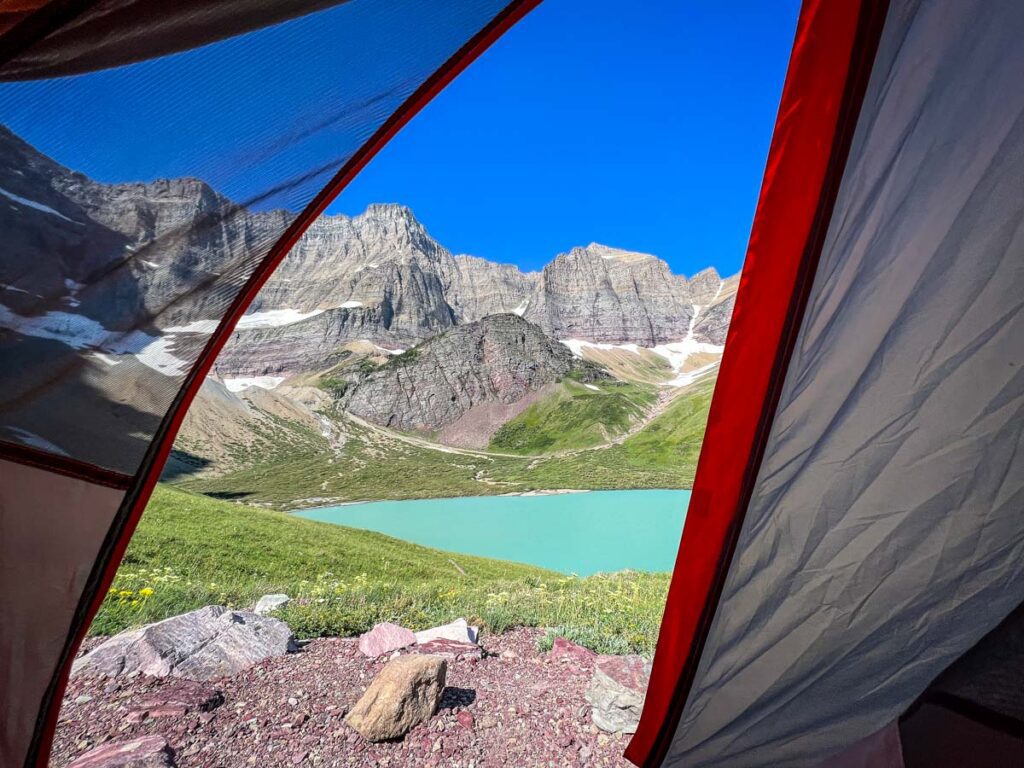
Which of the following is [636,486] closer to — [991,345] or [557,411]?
[557,411]

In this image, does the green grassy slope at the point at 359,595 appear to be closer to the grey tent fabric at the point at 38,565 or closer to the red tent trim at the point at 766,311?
the red tent trim at the point at 766,311

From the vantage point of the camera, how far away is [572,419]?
6850 centimetres

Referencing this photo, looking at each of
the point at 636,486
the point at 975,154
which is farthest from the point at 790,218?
the point at 636,486

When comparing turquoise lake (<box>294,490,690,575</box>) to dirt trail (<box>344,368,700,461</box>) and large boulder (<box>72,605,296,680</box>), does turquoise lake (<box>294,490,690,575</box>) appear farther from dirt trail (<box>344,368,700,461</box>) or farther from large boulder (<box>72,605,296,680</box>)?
dirt trail (<box>344,368,700,461</box>)

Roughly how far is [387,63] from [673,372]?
119 metres

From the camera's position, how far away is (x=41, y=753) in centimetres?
175

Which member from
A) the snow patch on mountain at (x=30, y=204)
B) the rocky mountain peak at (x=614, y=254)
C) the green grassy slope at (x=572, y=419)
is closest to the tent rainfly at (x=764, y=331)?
the snow patch on mountain at (x=30, y=204)

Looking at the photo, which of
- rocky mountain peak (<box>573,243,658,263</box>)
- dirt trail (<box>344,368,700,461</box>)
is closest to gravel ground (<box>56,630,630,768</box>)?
dirt trail (<box>344,368,700,461</box>)

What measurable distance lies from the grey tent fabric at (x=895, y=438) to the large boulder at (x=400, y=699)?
4.78 ft

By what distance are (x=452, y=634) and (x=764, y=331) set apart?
347cm

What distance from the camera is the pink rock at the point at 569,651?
3922 mm

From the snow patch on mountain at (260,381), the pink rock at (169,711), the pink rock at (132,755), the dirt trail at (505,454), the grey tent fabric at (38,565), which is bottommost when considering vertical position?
the pink rock at (132,755)

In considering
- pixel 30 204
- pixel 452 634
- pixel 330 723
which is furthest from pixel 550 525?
pixel 30 204

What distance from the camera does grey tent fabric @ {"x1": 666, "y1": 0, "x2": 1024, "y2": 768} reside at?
1.57 metres
